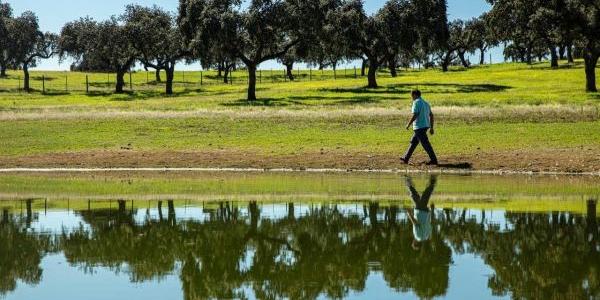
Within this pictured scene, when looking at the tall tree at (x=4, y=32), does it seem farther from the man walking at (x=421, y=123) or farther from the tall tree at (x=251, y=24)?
the man walking at (x=421, y=123)

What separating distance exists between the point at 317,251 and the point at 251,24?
52111 millimetres

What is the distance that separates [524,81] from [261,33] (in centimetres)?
2633

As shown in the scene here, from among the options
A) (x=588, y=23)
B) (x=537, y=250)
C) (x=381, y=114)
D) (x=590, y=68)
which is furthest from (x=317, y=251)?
(x=590, y=68)

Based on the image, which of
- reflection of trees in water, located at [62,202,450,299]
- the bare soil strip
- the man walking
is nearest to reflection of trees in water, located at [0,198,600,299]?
reflection of trees in water, located at [62,202,450,299]

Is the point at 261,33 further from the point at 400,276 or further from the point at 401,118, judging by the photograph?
the point at 400,276

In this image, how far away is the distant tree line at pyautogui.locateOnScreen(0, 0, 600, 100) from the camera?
59562 mm

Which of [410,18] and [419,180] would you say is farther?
[410,18]

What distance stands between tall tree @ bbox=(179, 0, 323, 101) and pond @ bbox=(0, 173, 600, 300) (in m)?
42.6

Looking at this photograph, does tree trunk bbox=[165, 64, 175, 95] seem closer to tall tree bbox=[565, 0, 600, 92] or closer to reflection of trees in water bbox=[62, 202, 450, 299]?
tall tree bbox=[565, 0, 600, 92]

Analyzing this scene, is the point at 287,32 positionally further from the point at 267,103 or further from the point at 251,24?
the point at 267,103

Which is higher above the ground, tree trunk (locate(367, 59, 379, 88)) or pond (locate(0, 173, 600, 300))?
tree trunk (locate(367, 59, 379, 88))

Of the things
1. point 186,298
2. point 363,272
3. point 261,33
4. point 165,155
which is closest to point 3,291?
point 186,298

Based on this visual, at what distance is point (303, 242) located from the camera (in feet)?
38.4

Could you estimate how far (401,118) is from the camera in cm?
3794
